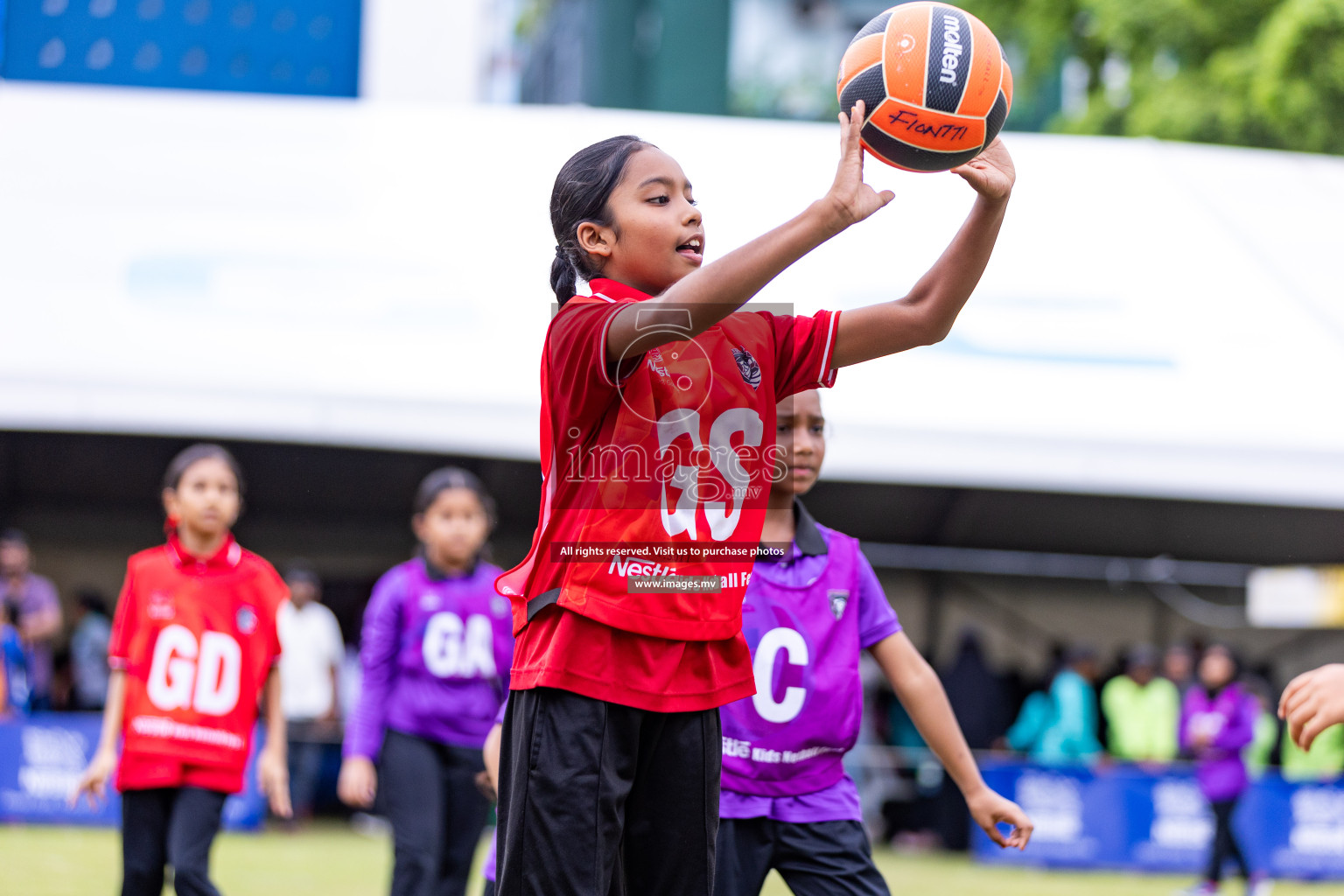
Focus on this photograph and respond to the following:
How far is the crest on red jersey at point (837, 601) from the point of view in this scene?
3.59 m

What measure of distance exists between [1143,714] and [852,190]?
10547mm

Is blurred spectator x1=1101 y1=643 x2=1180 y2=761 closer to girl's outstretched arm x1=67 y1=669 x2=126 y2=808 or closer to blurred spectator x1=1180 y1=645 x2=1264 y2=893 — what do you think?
blurred spectator x1=1180 y1=645 x2=1264 y2=893

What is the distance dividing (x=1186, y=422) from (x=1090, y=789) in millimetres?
2860

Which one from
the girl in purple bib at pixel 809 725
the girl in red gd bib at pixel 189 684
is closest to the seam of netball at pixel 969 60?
the girl in purple bib at pixel 809 725

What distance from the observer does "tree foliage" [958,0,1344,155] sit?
42.6ft

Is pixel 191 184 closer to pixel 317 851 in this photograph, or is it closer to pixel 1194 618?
pixel 317 851

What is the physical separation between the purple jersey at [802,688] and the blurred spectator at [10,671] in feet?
27.4

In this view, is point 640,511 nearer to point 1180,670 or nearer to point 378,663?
point 378,663

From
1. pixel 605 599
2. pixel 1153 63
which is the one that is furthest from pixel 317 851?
pixel 1153 63

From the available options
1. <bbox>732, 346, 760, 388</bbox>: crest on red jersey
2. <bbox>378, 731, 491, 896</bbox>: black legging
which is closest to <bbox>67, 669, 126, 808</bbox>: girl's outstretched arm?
<bbox>378, 731, 491, 896</bbox>: black legging

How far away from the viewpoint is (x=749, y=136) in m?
11.4

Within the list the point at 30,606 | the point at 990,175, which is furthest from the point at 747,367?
the point at 30,606

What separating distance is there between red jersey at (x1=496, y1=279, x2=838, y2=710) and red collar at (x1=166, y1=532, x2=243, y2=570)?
2.81m

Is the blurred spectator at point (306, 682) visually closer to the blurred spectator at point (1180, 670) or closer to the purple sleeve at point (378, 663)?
the purple sleeve at point (378, 663)
